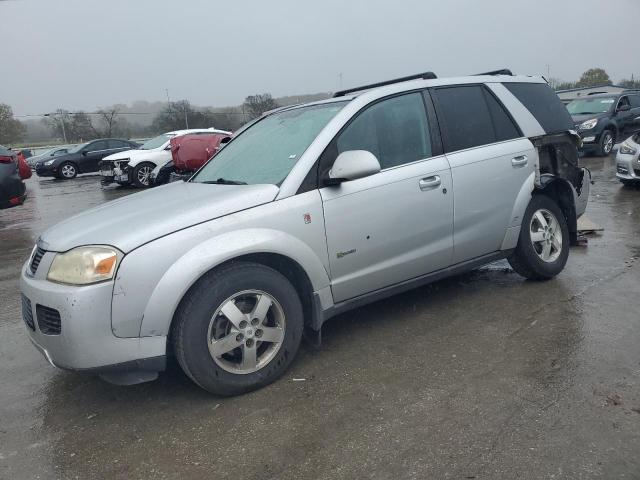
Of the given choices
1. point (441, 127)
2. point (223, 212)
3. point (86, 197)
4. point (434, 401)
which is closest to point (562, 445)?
point (434, 401)

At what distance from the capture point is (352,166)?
332 centimetres

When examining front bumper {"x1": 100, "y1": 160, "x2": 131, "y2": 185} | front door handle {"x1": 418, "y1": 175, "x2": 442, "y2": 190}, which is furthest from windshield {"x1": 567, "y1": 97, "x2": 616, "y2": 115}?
front door handle {"x1": 418, "y1": 175, "x2": 442, "y2": 190}

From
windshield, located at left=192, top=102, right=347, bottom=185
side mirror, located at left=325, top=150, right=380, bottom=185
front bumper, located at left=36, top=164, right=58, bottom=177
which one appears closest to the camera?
side mirror, located at left=325, top=150, right=380, bottom=185

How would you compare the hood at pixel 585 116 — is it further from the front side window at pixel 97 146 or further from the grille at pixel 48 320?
the front side window at pixel 97 146

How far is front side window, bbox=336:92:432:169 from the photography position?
3.68 metres

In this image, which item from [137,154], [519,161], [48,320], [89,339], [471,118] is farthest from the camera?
[137,154]

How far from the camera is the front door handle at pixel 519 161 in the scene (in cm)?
433

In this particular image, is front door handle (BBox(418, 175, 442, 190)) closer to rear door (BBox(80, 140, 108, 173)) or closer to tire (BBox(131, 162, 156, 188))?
tire (BBox(131, 162, 156, 188))

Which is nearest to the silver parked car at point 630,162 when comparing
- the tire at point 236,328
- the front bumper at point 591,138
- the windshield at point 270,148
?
the front bumper at point 591,138

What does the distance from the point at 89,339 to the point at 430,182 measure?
7.80 ft

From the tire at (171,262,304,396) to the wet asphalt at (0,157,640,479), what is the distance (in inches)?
6.0

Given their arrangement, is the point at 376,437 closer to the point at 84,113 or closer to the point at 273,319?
the point at 273,319

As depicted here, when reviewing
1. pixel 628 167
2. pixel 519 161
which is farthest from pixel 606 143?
pixel 519 161

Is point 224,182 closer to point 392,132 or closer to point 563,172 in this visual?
point 392,132
